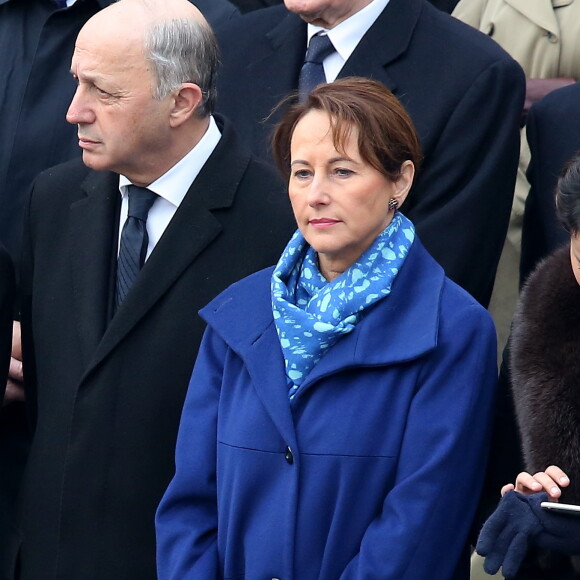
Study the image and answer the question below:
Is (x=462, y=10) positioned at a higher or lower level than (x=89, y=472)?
higher

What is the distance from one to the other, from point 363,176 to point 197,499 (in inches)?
33.8

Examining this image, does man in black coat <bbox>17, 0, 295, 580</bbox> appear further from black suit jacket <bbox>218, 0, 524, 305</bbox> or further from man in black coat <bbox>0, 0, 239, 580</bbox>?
man in black coat <bbox>0, 0, 239, 580</bbox>

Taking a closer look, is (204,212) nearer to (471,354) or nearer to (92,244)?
(92,244)

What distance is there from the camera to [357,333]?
10.7ft

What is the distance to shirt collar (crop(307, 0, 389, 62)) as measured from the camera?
169 inches

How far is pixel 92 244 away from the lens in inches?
153

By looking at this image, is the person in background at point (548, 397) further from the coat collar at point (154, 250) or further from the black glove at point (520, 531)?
the coat collar at point (154, 250)

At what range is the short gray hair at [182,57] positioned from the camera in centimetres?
386

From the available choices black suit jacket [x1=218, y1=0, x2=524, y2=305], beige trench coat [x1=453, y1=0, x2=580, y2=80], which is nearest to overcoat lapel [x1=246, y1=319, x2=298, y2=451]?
black suit jacket [x1=218, y1=0, x2=524, y2=305]

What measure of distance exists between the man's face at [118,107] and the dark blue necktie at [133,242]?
89mm

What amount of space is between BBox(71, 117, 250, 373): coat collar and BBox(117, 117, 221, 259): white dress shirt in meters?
0.04

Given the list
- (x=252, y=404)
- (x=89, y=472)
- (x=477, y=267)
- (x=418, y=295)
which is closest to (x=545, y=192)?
(x=477, y=267)

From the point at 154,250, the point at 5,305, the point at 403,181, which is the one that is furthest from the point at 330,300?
the point at 5,305

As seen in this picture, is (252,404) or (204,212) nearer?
(252,404)
